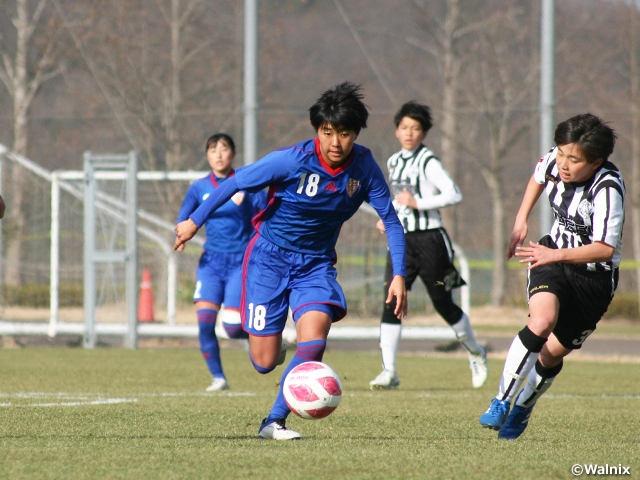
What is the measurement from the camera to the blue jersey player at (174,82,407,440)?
17.6ft

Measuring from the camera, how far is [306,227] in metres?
5.63

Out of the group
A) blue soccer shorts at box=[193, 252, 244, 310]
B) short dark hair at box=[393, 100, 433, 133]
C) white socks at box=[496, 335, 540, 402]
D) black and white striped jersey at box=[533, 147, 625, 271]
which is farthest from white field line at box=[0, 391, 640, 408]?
black and white striped jersey at box=[533, 147, 625, 271]

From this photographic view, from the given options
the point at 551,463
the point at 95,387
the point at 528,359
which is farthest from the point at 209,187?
the point at 551,463

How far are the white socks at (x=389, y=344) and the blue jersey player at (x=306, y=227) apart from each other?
299cm

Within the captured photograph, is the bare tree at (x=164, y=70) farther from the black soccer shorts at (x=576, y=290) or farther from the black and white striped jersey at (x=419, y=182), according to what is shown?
the black soccer shorts at (x=576, y=290)

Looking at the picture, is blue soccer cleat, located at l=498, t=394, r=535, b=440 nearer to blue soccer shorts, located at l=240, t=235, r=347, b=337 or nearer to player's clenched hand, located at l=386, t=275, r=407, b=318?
player's clenched hand, located at l=386, t=275, r=407, b=318

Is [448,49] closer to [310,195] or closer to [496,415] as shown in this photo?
[310,195]

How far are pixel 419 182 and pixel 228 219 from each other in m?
1.80

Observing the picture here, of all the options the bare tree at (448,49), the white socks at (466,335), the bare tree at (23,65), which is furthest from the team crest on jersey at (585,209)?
the bare tree at (23,65)

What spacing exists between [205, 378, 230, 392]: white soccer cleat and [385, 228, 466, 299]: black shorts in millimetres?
1691

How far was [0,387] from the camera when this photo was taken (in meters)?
8.20

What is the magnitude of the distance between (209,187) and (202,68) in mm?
5872

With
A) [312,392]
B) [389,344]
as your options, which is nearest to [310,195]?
[312,392]

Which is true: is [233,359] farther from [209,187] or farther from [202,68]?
[202,68]
